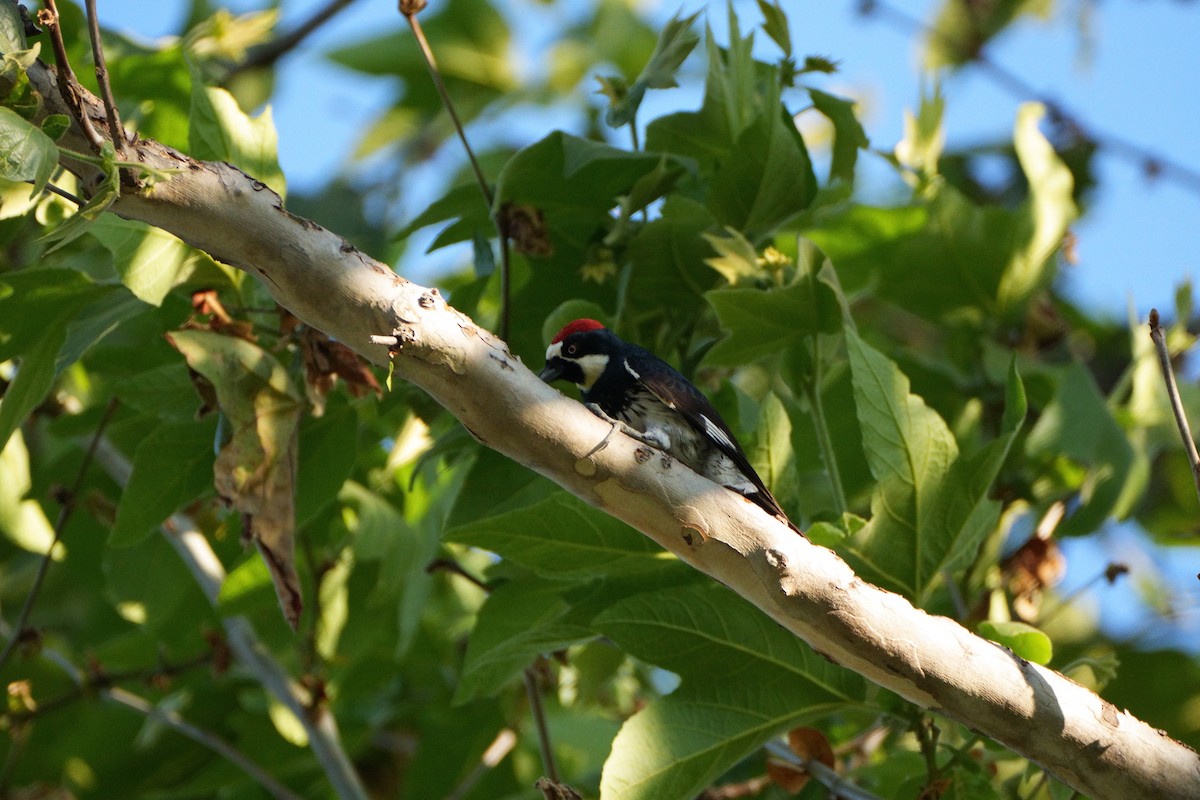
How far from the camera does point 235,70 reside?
15.6 feet

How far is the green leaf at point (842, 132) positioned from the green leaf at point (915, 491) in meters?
0.82

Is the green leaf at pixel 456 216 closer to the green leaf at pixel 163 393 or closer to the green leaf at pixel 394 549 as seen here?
the green leaf at pixel 163 393

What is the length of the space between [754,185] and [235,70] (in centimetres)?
301

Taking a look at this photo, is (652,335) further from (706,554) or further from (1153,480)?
(1153,480)

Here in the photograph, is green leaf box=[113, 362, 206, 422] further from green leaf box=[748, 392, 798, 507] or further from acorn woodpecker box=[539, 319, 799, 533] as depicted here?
green leaf box=[748, 392, 798, 507]

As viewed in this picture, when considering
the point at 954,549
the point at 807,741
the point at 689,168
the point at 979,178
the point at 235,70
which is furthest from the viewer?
the point at 979,178

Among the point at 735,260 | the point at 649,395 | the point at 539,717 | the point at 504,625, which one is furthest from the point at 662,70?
the point at 539,717

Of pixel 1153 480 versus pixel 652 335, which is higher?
pixel 652 335

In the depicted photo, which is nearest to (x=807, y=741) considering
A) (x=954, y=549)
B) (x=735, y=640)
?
(x=735, y=640)

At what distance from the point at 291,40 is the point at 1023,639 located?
403 cm

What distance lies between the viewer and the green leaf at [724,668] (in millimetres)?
2133

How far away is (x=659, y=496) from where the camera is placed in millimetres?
1674

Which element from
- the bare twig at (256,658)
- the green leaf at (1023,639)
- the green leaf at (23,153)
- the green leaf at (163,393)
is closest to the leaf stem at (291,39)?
the bare twig at (256,658)

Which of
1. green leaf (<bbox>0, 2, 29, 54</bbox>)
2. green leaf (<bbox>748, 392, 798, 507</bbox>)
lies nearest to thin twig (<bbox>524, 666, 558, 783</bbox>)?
green leaf (<bbox>748, 392, 798, 507</bbox>)
